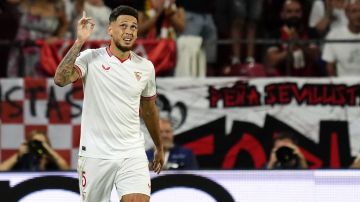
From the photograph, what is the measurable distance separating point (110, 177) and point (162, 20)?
465 centimetres

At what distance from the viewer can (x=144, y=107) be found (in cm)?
782

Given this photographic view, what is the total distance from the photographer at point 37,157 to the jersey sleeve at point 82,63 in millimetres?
3112

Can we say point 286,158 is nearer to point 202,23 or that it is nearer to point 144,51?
point 144,51

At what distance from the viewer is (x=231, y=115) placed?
1170 cm

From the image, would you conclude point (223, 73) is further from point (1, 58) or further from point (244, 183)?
point (244, 183)

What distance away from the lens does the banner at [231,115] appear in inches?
456

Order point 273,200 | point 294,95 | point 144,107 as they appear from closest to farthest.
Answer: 1. point 144,107
2. point 273,200
3. point 294,95

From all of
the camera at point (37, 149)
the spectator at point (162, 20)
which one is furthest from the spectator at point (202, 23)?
the camera at point (37, 149)

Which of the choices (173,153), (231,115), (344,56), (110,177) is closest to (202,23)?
(231,115)

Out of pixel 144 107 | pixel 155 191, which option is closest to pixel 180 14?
pixel 155 191

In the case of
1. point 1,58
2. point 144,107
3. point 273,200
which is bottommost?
point 273,200

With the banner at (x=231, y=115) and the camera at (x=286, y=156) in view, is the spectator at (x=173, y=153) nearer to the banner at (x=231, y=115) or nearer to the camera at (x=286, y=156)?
the banner at (x=231, y=115)

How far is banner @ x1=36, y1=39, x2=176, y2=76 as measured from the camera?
37.8 ft

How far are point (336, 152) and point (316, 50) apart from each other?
114 centimetres
